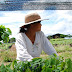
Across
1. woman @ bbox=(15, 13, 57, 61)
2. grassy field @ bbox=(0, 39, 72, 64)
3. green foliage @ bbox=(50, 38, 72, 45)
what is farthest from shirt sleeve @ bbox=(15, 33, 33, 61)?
green foliage @ bbox=(50, 38, 72, 45)

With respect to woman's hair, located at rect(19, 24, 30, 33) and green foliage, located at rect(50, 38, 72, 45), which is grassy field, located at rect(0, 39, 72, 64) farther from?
woman's hair, located at rect(19, 24, 30, 33)

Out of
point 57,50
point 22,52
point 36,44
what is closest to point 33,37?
point 36,44

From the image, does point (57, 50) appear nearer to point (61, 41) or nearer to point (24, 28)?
point (61, 41)

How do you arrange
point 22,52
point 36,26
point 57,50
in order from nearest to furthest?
point 22,52 → point 36,26 → point 57,50

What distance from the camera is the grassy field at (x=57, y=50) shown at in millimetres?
2510

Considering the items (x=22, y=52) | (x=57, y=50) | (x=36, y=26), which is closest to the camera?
Answer: (x=22, y=52)

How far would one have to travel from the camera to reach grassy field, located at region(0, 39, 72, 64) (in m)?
2.51

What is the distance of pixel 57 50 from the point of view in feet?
8.61

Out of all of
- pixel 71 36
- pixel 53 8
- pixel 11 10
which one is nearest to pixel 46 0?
pixel 53 8

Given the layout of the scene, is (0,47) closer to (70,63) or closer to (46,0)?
(46,0)

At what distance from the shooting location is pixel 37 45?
3.68 ft

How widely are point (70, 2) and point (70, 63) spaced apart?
6.05ft

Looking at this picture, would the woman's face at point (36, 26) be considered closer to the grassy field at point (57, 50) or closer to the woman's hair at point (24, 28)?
the woman's hair at point (24, 28)

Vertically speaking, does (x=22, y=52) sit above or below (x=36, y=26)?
below
